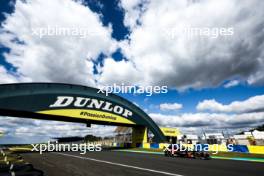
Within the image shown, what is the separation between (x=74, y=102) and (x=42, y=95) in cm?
502

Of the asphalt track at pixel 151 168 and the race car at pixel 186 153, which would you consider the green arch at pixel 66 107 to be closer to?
the asphalt track at pixel 151 168

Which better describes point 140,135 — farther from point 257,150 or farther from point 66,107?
point 257,150

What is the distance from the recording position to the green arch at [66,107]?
29.6 m

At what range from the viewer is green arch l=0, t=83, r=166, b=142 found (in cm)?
2962

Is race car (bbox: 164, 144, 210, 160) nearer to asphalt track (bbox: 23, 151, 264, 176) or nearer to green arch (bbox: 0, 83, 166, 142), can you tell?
asphalt track (bbox: 23, 151, 264, 176)

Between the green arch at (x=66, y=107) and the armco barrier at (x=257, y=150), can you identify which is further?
the green arch at (x=66, y=107)

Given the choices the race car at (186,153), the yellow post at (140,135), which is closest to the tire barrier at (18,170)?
the race car at (186,153)

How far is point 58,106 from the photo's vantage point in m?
33.2

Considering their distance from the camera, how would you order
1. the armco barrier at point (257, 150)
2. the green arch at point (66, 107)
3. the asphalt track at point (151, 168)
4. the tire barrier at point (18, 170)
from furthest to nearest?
1. the green arch at point (66, 107)
2. the armco barrier at point (257, 150)
3. the asphalt track at point (151, 168)
4. the tire barrier at point (18, 170)

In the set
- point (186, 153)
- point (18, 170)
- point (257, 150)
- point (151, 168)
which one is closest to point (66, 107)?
point (186, 153)

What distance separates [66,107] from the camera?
34.1 m

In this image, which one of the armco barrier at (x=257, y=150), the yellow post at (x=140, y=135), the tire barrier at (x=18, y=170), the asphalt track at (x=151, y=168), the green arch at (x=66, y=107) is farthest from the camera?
the yellow post at (x=140, y=135)

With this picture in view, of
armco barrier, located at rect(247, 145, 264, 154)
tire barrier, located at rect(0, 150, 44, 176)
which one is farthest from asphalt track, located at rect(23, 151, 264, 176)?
armco barrier, located at rect(247, 145, 264, 154)

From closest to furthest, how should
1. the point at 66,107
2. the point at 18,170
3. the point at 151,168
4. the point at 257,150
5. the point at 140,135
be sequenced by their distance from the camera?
1. the point at 18,170
2. the point at 151,168
3. the point at 257,150
4. the point at 66,107
5. the point at 140,135
